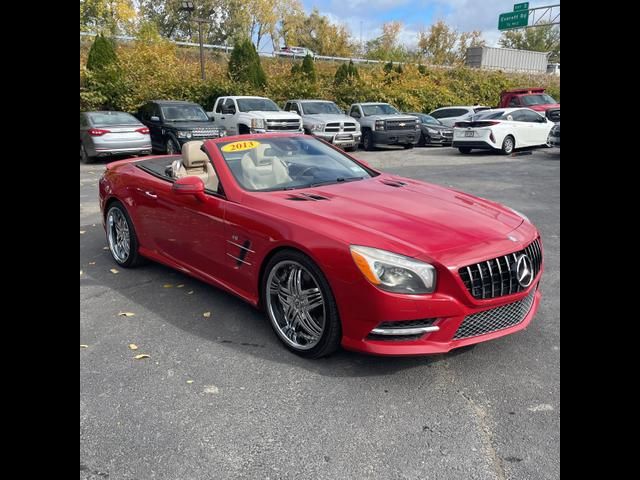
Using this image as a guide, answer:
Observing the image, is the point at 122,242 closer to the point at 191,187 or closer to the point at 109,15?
the point at 191,187

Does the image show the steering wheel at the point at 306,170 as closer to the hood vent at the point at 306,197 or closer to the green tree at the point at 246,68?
the hood vent at the point at 306,197

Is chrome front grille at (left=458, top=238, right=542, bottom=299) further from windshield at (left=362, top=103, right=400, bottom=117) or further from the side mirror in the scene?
windshield at (left=362, top=103, right=400, bottom=117)

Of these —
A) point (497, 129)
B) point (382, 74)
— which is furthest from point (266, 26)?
point (497, 129)

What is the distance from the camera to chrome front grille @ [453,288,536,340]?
311 cm

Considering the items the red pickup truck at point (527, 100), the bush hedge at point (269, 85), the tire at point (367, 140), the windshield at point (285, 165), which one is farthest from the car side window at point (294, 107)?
the windshield at point (285, 165)

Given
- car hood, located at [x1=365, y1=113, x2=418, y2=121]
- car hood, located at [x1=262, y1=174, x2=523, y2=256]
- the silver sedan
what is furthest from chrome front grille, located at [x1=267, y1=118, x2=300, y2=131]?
car hood, located at [x1=262, y1=174, x2=523, y2=256]

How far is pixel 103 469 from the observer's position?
2461 mm

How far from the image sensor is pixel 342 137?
17125mm

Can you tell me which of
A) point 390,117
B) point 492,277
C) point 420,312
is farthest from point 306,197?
point 390,117

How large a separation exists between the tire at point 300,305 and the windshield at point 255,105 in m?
14.5

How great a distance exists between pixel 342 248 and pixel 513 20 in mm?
41225
